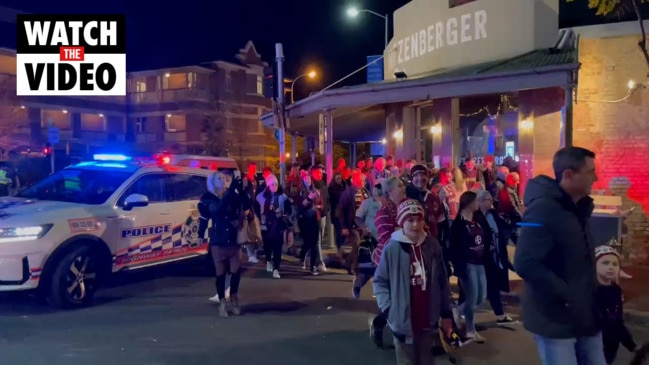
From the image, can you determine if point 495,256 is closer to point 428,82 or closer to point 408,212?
point 408,212

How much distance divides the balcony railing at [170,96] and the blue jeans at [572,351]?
44.9 meters

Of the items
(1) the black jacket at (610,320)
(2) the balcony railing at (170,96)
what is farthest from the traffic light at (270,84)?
(2) the balcony railing at (170,96)

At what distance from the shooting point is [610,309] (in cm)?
385

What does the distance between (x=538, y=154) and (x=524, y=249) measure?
1038cm

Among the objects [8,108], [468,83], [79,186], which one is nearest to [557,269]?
[79,186]

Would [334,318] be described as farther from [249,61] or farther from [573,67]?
[249,61]

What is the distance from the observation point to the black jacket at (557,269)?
11.1ft

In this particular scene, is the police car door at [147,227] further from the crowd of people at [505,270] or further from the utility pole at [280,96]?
the utility pole at [280,96]

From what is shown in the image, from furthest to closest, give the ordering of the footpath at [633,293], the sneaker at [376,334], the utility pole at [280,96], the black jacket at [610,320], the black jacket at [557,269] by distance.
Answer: the utility pole at [280,96]
the footpath at [633,293]
the sneaker at [376,334]
the black jacket at [610,320]
the black jacket at [557,269]

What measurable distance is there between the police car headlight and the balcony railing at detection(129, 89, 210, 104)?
39.8 meters

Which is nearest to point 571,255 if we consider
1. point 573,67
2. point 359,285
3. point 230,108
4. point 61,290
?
point 359,285

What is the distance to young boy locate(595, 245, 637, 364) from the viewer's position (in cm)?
379

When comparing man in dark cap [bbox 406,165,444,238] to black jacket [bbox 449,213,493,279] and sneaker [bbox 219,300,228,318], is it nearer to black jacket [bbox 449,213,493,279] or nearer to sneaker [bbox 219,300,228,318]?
black jacket [bbox 449,213,493,279]

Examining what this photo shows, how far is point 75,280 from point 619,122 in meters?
9.72
